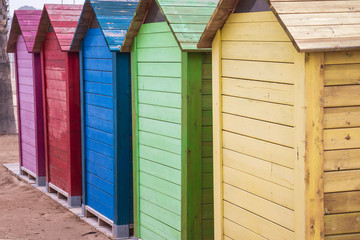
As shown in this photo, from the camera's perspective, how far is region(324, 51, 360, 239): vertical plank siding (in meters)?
3.85

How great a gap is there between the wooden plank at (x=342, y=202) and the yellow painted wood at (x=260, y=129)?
406 millimetres

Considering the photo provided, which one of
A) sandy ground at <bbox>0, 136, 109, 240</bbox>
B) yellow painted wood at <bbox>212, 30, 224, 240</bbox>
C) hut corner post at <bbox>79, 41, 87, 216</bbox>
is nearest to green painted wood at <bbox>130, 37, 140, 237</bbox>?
sandy ground at <bbox>0, 136, 109, 240</bbox>

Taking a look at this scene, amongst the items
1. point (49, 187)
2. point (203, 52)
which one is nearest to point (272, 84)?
point (203, 52)

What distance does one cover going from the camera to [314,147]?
3.84 meters

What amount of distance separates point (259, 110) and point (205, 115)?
1.45m

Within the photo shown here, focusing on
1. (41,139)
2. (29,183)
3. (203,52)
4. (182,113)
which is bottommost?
(29,183)

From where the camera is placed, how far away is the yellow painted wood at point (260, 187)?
4.20 metres

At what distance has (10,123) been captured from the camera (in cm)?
1714

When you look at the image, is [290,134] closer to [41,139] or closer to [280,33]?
[280,33]

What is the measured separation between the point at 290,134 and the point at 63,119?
18.0ft

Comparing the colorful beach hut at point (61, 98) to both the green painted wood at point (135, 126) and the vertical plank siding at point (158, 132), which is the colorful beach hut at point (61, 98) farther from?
the vertical plank siding at point (158, 132)

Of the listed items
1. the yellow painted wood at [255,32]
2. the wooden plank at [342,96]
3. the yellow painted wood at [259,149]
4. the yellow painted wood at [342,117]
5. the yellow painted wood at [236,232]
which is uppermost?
the yellow painted wood at [255,32]

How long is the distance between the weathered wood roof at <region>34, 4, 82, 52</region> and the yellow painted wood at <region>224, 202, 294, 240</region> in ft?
14.0

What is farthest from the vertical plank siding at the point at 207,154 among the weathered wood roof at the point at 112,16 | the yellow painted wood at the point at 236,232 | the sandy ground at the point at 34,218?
the sandy ground at the point at 34,218
